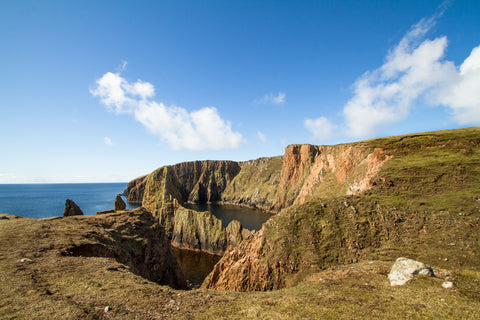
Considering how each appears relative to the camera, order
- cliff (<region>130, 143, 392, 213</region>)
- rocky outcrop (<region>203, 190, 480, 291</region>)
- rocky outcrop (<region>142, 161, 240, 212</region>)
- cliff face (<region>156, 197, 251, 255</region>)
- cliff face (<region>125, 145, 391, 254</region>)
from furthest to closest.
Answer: rocky outcrop (<region>142, 161, 240, 212</region>) < cliff face (<region>156, 197, 251, 255</region>) < cliff face (<region>125, 145, 391, 254</region>) < cliff (<region>130, 143, 392, 213</region>) < rocky outcrop (<region>203, 190, 480, 291</region>)

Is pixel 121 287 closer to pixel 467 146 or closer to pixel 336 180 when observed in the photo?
pixel 467 146

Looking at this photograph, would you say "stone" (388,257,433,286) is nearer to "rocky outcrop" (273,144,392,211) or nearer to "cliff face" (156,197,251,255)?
"rocky outcrop" (273,144,392,211)

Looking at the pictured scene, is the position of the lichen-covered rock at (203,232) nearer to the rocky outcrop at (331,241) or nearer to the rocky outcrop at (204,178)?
the rocky outcrop at (331,241)

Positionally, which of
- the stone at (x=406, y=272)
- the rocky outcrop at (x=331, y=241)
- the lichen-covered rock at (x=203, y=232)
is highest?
the stone at (x=406, y=272)

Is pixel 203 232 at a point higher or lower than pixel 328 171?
lower

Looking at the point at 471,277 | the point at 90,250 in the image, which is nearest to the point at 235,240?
the point at 90,250

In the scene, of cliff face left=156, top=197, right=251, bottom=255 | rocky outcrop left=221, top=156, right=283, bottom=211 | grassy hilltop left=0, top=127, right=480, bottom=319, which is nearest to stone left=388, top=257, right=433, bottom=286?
grassy hilltop left=0, top=127, right=480, bottom=319

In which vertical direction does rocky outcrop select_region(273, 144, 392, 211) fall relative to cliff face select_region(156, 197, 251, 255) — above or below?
above

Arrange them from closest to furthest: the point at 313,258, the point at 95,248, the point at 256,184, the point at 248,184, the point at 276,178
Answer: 1. the point at 95,248
2. the point at 313,258
3. the point at 276,178
4. the point at 256,184
5. the point at 248,184

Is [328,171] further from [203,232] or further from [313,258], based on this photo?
[313,258]

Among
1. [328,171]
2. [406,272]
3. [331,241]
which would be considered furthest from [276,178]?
[406,272]

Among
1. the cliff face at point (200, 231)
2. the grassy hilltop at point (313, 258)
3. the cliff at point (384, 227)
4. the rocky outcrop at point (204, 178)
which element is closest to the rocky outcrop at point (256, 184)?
the rocky outcrop at point (204, 178)

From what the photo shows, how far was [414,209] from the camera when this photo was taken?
917 inches

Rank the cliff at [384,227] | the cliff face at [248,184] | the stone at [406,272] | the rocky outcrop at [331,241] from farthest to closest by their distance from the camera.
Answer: the cliff face at [248,184] < the rocky outcrop at [331,241] < the cliff at [384,227] < the stone at [406,272]
